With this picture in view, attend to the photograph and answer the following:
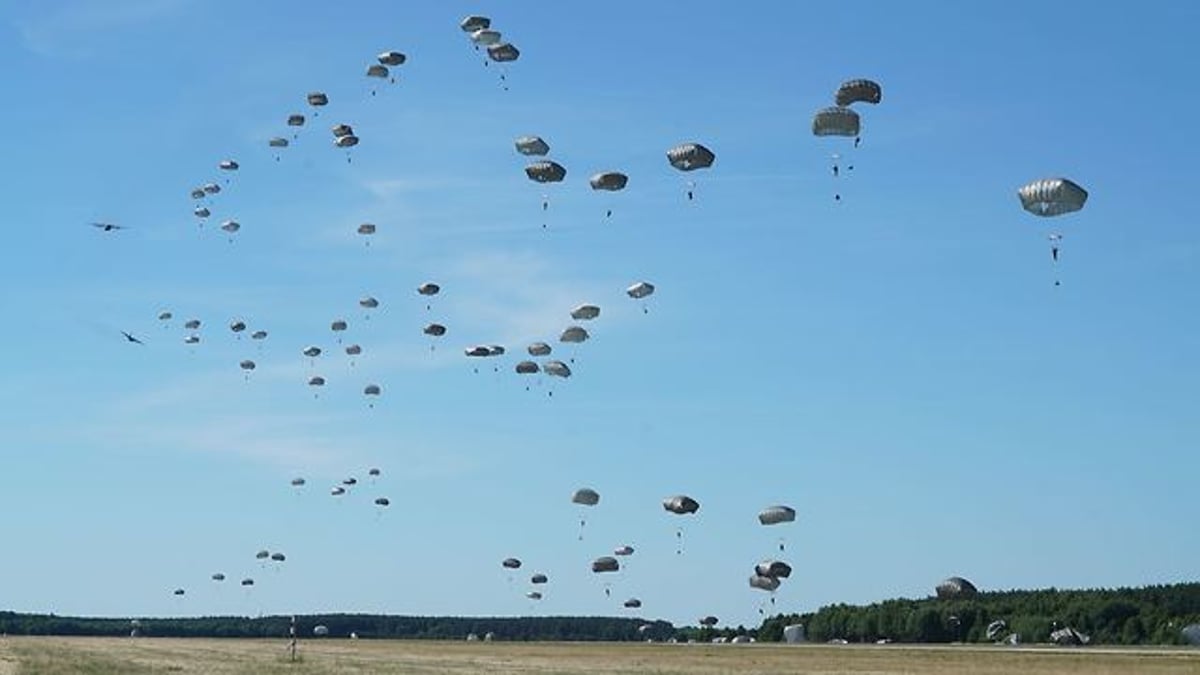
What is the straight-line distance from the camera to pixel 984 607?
184750 millimetres

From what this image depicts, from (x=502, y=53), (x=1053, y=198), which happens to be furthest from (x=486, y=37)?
(x=1053, y=198)

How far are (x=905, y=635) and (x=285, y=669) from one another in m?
102

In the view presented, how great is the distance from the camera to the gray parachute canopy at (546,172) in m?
75.1

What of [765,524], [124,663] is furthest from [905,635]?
[124,663]

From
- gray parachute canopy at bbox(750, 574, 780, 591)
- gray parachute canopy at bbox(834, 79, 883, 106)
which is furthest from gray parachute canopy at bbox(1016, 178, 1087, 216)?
gray parachute canopy at bbox(750, 574, 780, 591)

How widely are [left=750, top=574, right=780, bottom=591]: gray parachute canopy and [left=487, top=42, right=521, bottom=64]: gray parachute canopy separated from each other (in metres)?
33.3

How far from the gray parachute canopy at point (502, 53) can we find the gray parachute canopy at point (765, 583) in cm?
3330

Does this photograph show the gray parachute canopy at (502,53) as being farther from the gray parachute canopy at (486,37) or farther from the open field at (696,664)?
the open field at (696,664)

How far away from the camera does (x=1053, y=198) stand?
63469mm

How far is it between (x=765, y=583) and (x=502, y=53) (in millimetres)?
33969

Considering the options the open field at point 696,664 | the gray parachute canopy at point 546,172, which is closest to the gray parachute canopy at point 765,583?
the open field at point 696,664

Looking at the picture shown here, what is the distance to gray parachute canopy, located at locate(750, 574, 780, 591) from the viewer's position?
9206cm

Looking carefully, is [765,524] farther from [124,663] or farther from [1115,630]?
[1115,630]

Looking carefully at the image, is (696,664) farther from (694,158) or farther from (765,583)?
(694,158)
